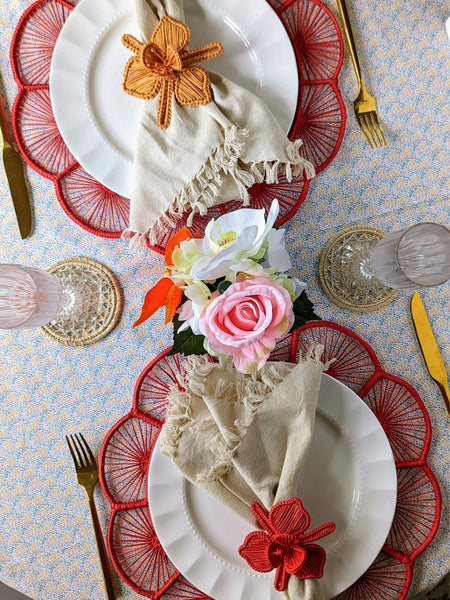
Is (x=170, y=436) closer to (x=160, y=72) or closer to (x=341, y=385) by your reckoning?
(x=341, y=385)

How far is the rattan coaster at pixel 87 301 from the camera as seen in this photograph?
3.05ft

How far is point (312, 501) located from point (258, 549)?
0.50 ft

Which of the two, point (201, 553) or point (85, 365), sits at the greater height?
point (85, 365)

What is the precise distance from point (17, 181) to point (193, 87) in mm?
355

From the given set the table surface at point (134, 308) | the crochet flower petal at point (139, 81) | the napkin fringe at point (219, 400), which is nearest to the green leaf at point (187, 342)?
the napkin fringe at point (219, 400)

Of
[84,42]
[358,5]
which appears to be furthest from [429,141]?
[84,42]

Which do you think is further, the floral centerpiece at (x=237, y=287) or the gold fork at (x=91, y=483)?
the gold fork at (x=91, y=483)

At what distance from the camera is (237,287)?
575 mm

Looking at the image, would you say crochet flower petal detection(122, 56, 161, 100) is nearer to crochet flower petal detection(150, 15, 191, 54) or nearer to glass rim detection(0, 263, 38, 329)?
crochet flower petal detection(150, 15, 191, 54)

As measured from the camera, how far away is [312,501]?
34.5 inches

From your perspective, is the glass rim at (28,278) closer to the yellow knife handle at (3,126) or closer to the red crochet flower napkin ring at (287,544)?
the yellow knife handle at (3,126)

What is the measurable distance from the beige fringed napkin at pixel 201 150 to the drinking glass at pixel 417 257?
0.19 m

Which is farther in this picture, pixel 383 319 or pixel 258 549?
Result: pixel 383 319

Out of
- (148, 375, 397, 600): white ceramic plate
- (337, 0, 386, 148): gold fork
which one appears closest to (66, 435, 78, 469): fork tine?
(148, 375, 397, 600): white ceramic plate
